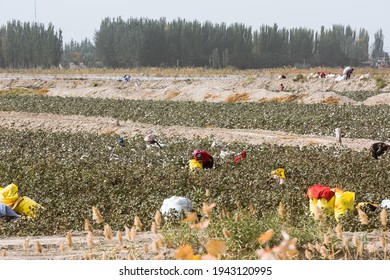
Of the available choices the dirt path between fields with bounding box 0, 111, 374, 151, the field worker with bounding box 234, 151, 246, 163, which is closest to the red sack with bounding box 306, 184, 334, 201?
the field worker with bounding box 234, 151, 246, 163

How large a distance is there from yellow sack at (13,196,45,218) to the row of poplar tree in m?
72.1

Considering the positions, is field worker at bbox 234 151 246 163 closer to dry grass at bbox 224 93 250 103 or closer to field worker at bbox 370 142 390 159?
field worker at bbox 370 142 390 159

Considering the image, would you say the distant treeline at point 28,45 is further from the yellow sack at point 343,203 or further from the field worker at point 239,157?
the yellow sack at point 343,203

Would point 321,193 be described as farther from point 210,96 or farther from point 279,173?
point 210,96

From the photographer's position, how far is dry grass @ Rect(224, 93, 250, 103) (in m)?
38.5

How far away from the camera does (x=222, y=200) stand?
11898 millimetres

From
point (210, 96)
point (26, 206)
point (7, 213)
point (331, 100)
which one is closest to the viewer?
point (7, 213)

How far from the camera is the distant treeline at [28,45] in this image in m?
85.0

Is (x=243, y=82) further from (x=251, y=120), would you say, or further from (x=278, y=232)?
(x=278, y=232)

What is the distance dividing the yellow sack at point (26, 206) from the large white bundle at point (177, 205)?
1.98 m

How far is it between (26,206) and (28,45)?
75.8 meters

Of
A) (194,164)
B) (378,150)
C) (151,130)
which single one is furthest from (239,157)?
(151,130)

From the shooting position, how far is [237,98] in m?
39.1

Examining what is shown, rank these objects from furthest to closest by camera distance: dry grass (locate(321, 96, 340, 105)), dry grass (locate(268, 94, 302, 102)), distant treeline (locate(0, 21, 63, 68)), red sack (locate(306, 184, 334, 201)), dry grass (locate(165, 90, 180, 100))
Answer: distant treeline (locate(0, 21, 63, 68)) → dry grass (locate(165, 90, 180, 100)) → dry grass (locate(268, 94, 302, 102)) → dry grass (locate(321, 96, 340, 105)) → red sack (locate(306, 184, 334, 201))
